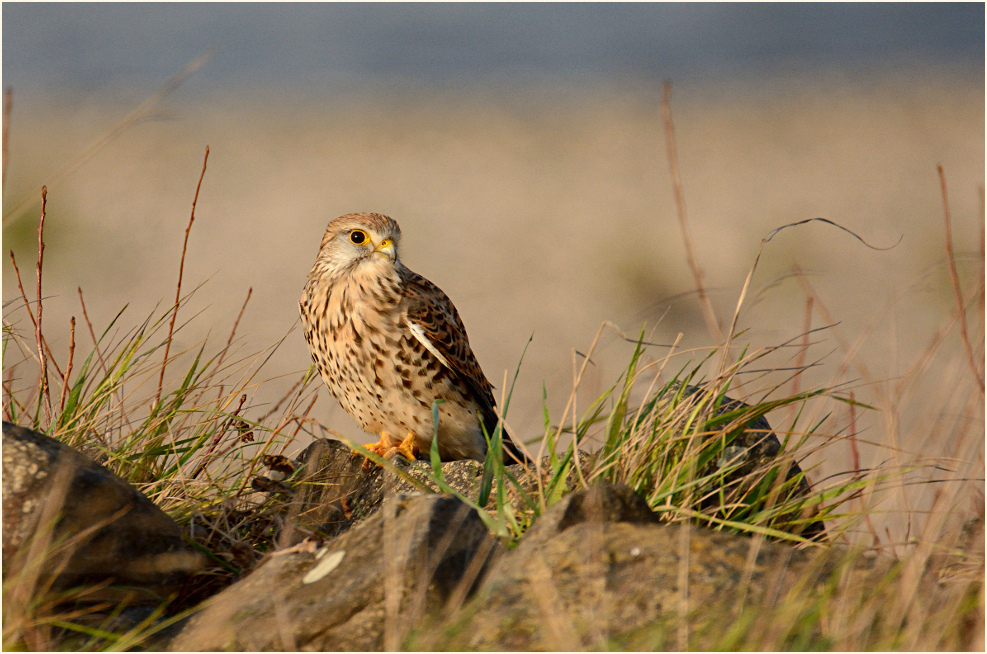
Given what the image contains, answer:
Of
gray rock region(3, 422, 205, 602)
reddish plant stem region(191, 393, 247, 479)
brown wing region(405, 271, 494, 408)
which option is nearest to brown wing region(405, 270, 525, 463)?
brown wing region(405, 271, 494, 408)

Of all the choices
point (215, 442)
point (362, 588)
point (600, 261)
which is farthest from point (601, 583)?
point (600, 261)

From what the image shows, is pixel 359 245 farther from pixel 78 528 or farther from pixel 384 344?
pixel 78 528

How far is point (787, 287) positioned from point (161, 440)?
11448mm

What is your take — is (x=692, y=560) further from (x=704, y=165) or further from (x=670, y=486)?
(x=704, y=165)

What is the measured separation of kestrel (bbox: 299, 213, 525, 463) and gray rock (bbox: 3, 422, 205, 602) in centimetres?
143

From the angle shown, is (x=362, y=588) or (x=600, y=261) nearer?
(x=362, y=588)

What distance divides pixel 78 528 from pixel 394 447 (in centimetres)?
172

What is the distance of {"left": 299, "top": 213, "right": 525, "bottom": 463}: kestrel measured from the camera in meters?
3.85

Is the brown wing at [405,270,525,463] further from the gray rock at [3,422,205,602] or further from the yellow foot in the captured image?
the gray rock at [3,422,205,602]

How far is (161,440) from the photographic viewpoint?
3.03 meters

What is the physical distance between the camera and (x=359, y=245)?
3988 millimetres

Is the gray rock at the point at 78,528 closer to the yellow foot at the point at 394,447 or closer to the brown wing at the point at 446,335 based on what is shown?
→ the yellow foot at the point at 394,447

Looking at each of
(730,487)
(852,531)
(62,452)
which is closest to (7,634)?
(62,452)

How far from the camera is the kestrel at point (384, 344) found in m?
3.85
